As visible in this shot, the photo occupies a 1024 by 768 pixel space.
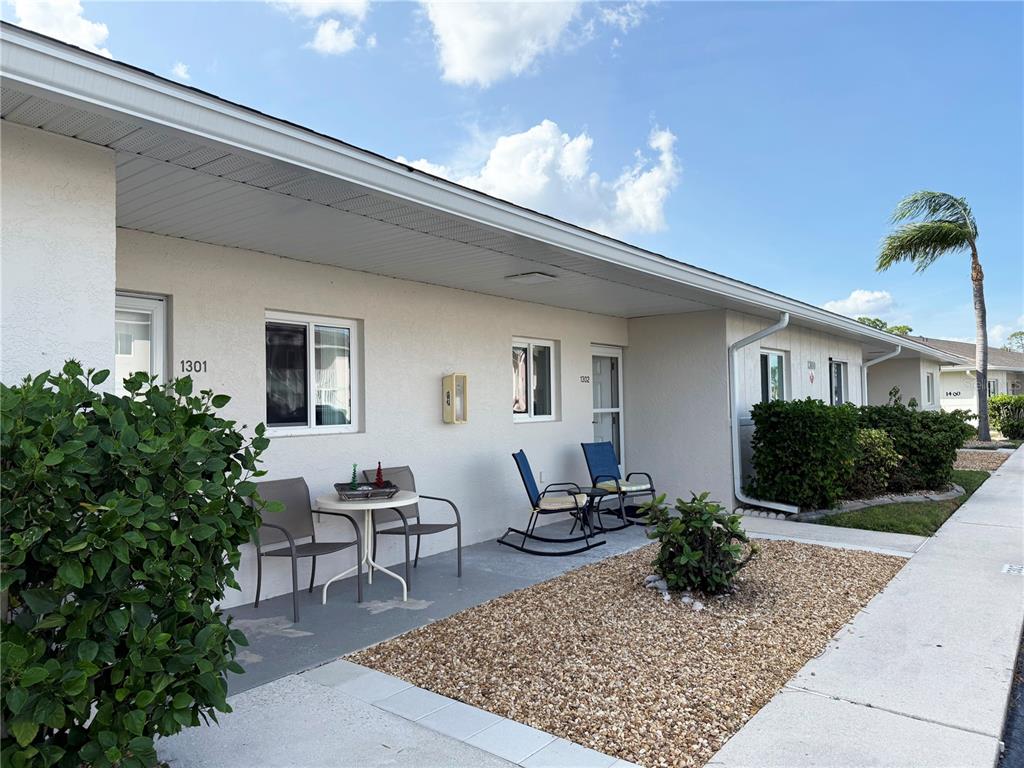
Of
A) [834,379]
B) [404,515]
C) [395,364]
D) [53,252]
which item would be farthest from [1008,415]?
[53,252]

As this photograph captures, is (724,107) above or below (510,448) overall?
above

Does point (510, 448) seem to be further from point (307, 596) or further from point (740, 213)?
point (740, 213)

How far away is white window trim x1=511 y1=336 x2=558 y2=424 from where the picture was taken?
312 inches

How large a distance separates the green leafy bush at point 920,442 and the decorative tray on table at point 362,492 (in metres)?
7.84

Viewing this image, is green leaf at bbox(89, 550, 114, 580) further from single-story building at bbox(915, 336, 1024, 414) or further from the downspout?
single-story building at bbox(915, 336, 1024, 414)

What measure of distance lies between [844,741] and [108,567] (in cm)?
301

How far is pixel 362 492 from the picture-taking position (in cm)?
508

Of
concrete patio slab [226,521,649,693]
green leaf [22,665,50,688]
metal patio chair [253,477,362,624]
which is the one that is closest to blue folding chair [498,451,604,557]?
concrete patio slab [226,521,649,693]

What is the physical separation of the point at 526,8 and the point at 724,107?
8.01 meters

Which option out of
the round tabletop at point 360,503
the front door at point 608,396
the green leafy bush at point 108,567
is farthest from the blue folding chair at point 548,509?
the green leafy bush at point 108,567

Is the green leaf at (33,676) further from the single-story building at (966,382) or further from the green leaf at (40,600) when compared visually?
the single-story building at (966,382)

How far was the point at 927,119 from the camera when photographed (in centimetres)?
1540

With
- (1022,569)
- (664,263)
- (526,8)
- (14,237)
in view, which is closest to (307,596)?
(14,237)

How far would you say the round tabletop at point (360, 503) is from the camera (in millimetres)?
4910
